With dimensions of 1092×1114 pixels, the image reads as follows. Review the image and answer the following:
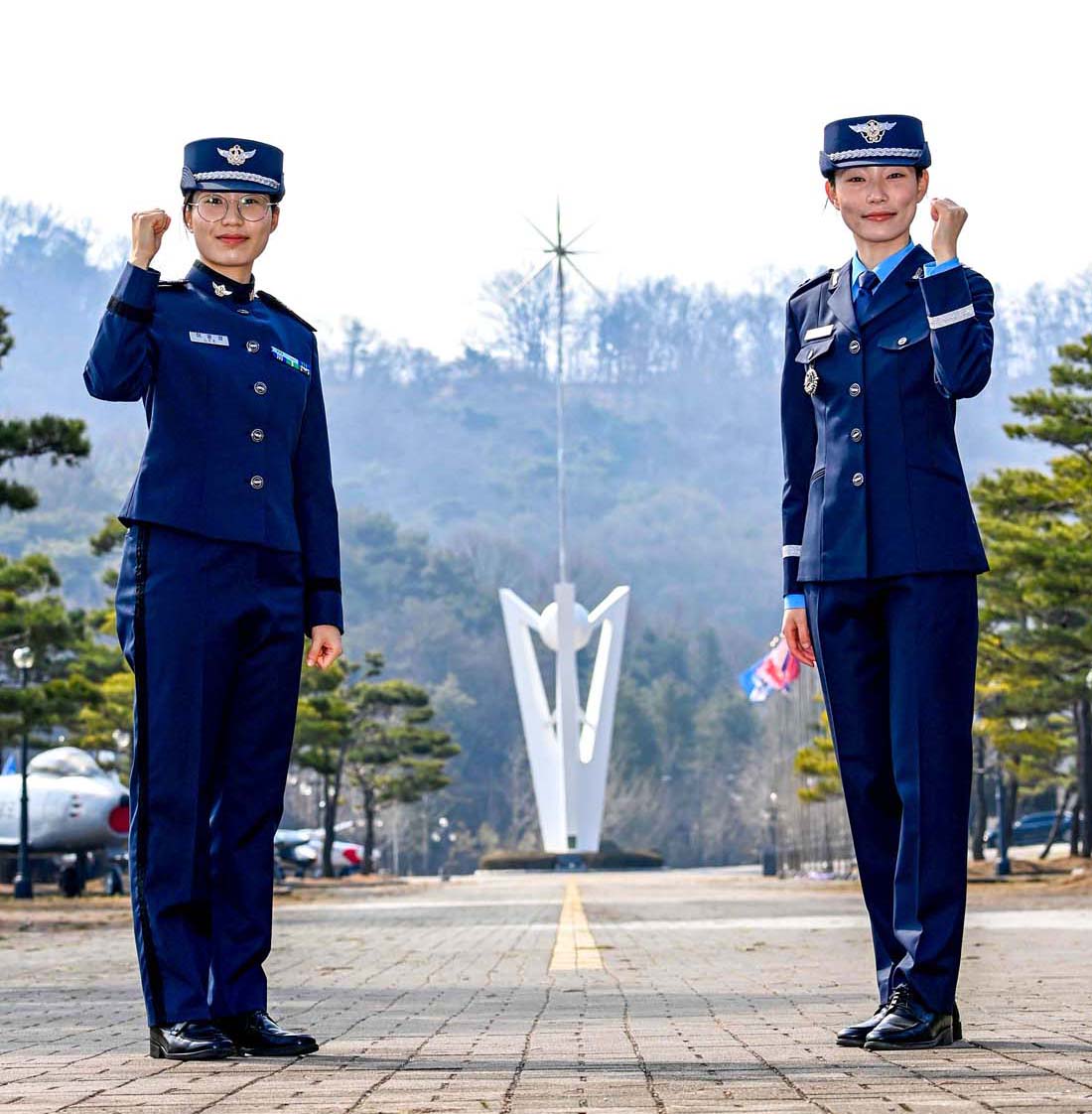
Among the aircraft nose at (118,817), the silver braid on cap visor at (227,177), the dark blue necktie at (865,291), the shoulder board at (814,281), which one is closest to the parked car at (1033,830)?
the aircraft nose at (118,817)

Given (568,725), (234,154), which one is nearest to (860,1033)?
(234,154)

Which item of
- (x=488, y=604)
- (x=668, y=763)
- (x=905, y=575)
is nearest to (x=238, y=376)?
(x=905, y=575)

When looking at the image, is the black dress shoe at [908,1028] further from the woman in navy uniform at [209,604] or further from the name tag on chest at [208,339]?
the name tag on chest at [208,339]

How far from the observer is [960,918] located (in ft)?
16.6

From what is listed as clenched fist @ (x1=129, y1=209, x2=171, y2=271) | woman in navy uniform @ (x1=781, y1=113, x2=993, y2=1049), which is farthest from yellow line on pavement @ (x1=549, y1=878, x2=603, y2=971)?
clenched fist @ (x1=129, y1=209, x2=171, y2=271)

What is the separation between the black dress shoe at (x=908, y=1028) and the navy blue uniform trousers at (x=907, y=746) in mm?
30

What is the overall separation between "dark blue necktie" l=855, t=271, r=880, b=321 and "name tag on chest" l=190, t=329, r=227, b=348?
1664mm

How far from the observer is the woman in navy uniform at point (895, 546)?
5.07m

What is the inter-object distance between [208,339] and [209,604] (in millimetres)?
707

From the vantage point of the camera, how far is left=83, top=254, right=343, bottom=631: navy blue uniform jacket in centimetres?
515

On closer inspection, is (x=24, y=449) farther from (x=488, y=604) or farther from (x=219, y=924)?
(x=488, y=604)

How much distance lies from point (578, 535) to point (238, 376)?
175 m

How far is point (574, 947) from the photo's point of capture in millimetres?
12570

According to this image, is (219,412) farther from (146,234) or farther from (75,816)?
(75,816)
